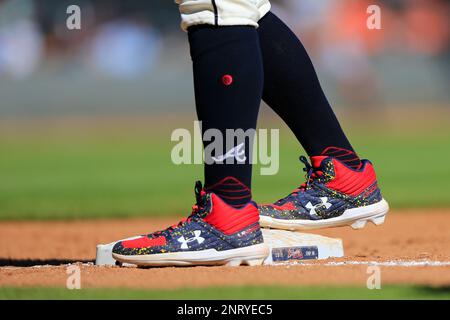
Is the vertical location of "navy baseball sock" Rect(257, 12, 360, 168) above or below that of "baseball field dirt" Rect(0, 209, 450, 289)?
above

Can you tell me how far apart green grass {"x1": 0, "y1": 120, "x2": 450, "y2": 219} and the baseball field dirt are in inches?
30.0

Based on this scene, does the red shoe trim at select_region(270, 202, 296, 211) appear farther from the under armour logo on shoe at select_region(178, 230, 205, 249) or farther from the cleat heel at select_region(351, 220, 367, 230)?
the under armour logo on shoe at select_region(178, 230, 205, 249)

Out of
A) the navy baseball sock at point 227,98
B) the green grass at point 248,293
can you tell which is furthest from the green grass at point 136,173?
the green grass at point 248,293

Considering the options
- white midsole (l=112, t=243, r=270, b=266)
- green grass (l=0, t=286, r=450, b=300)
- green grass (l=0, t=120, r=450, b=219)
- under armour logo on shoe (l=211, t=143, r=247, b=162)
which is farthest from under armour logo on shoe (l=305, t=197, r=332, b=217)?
green grass (l=0, t=120, r=450, b=219)

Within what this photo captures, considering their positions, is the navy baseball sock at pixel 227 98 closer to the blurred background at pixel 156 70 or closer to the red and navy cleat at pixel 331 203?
the red and navy cleat at pixel 331 203

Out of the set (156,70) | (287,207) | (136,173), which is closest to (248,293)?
(287,207)

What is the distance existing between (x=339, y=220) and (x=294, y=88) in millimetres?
472

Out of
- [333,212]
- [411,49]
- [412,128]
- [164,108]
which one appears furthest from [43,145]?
[333,212]

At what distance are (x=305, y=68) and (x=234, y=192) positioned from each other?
1.88ft

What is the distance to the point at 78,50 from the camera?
19484 millimetres

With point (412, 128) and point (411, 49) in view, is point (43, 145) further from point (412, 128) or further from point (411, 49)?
point (411, 49)

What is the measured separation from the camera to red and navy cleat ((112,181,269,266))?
2.61 meters

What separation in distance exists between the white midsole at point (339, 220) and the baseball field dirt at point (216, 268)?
0.43 feet

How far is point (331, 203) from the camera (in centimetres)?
300
